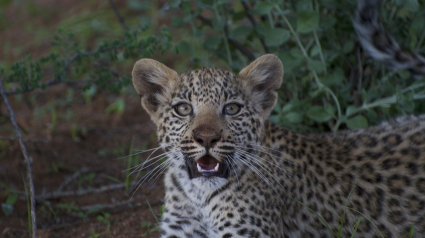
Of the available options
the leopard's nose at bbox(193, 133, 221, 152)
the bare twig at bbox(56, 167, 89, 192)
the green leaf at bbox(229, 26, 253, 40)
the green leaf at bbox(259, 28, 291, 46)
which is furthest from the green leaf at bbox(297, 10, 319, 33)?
the bare twig at bbox(56, 167, 89, 192)

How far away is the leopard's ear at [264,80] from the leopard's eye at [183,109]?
0.62 m

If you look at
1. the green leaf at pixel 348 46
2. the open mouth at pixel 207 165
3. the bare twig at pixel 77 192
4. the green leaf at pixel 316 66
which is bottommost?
the bare twig at pixel 77 192

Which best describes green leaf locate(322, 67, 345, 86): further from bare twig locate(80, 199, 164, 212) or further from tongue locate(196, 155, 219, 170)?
bare twig locate(80, 199, 164, 212)

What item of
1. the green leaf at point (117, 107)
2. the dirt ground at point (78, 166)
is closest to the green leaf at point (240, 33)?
the dirt ground at point (78, 166)

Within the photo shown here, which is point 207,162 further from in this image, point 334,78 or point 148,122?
point 148,122

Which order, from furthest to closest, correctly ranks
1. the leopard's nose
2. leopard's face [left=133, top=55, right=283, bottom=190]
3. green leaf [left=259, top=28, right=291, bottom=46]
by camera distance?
1. green leaf [left=259, top=28, right=291, bottom=46]
2. leopard's face [left=133, top=55, right=283, bottom=190]
3. the leopard's nose

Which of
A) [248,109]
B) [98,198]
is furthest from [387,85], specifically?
[98,198]

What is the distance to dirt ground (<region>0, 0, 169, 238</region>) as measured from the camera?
546 cm

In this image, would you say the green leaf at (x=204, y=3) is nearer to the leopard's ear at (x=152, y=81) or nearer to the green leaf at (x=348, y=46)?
the leopard's ear at (x=152, y=81)

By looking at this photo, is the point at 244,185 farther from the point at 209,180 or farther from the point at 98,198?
the point at 98,198

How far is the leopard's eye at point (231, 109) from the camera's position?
4301 mm

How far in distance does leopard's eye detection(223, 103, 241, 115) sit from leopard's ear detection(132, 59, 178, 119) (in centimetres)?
65

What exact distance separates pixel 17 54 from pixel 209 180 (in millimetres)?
7711

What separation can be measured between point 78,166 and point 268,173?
11.1ft
